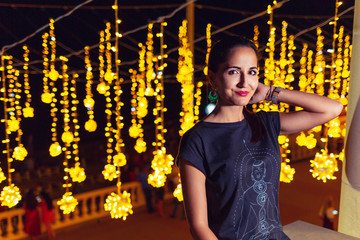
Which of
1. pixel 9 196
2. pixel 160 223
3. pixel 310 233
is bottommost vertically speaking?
pixel 160 223

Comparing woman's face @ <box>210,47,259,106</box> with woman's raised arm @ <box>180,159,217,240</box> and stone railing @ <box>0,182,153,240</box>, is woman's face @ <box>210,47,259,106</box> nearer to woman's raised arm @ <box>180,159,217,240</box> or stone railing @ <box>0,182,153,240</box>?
woman's raised arm @ <box>180,159,217,240</box>

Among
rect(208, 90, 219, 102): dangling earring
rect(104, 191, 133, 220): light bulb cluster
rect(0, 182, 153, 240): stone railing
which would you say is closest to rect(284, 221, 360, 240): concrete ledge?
rect(208, 90, 219, 102): dangling earring

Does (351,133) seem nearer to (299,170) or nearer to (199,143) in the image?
(199,143)

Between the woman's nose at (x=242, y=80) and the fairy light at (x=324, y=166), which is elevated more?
the woman's nose at (x=242, y=80)

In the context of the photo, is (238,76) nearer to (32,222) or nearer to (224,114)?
(224,114)

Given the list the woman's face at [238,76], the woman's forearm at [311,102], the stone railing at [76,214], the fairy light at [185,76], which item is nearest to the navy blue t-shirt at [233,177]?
the woman's face at [238,76]

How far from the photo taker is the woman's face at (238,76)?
1.13 m

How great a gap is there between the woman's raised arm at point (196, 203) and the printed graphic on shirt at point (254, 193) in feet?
0.35

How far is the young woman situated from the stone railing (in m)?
5.88

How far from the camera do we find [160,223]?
6949 mm

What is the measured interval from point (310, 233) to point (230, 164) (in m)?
1.12

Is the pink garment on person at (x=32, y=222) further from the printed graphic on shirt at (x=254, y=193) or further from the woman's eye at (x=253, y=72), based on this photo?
the woman's eye at (x=253, y=72)

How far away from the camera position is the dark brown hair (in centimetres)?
114

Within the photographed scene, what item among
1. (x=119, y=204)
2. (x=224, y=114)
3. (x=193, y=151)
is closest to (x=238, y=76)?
(x=224, y=114)
